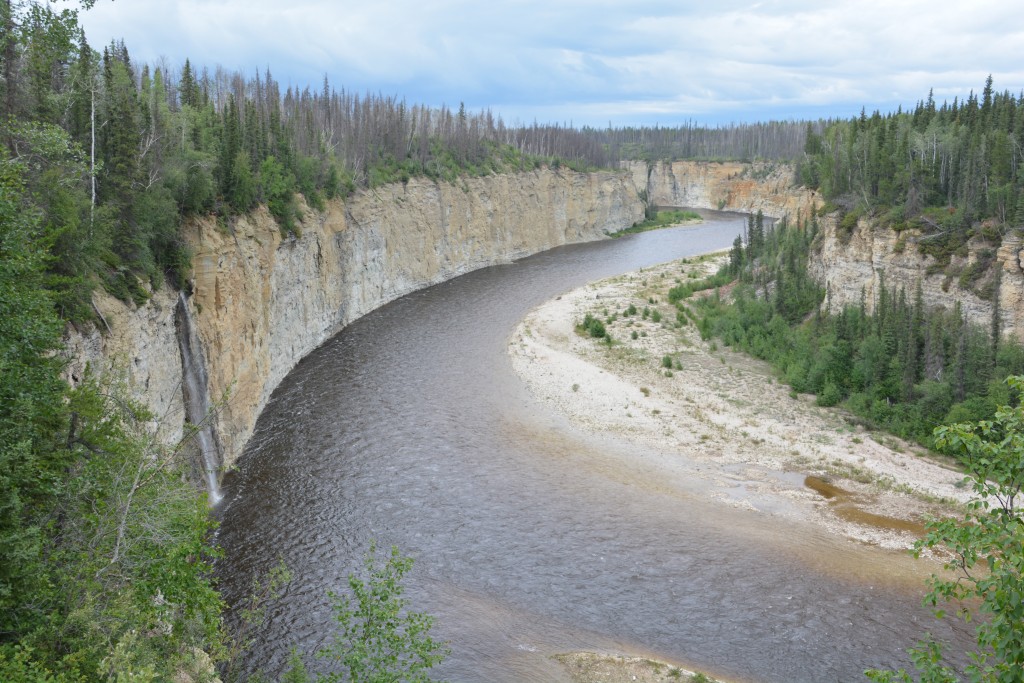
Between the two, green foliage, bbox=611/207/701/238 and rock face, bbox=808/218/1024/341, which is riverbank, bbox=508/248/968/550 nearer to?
rock face, bbox=808/218/1024/341

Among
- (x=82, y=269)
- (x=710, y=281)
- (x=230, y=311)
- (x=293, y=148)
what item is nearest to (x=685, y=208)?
(x=710, y=281)

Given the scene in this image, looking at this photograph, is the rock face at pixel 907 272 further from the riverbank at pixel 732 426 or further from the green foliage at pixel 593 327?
the green foliage at pixel 593 327

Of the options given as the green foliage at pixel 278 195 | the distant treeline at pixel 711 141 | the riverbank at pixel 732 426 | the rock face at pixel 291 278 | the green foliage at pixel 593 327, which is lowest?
the riverbank at pixel 732 426

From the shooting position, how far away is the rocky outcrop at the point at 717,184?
12088 centimetres

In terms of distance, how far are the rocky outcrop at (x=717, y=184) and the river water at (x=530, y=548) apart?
91686 mm

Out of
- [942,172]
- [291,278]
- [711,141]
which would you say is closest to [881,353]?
[942,172]

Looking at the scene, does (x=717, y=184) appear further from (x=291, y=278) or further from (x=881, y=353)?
(x=291, y=278)

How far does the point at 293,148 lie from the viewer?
156ft

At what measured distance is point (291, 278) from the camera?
127 feet

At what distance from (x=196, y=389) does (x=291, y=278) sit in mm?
14072

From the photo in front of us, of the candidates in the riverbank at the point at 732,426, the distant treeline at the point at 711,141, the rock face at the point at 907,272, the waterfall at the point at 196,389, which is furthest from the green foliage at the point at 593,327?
the distant treeline at the point at 711,141

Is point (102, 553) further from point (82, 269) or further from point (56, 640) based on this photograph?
point (82, 269)

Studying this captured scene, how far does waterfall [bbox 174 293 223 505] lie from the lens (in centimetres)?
2461

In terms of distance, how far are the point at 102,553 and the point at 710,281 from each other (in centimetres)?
5472
